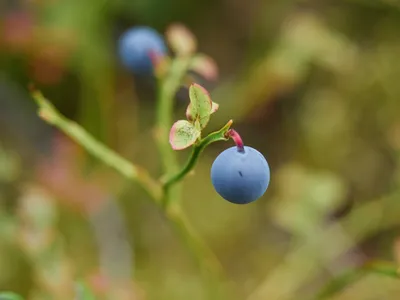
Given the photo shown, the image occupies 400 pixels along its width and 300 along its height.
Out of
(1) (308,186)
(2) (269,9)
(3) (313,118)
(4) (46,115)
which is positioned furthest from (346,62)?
(4) (46,115)

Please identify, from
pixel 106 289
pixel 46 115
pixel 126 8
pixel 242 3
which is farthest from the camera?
pixel 242 3

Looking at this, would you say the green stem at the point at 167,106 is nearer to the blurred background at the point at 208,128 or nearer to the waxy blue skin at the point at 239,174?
the waxy blue skin at the point at 239,174

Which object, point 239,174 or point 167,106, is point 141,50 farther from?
point 239,174

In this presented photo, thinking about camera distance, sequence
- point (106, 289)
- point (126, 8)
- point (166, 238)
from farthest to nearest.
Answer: point (126, 8) < point (166, 238) < point (106, 289)

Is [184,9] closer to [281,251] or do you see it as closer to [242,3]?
[242,3]

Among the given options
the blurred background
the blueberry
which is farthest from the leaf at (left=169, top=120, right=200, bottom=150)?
the blurred background

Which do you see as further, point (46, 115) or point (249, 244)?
point (249, 244)

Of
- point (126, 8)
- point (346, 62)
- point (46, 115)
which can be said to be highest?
point (126, 8)

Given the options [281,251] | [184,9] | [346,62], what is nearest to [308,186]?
[281,251]

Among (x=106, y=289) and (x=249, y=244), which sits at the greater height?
(x=249, y=244)
